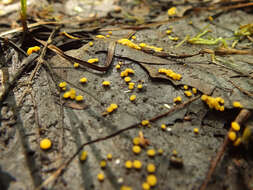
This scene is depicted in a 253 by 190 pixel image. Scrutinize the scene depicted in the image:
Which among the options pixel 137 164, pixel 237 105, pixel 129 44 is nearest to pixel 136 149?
pixel 137 164

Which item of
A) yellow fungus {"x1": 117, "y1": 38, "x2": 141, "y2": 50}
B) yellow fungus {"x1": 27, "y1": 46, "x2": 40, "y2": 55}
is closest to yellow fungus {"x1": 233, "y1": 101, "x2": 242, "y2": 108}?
yellow fungus {"x1": 117, "y1": 38, "x2": 141, "y2": 50}

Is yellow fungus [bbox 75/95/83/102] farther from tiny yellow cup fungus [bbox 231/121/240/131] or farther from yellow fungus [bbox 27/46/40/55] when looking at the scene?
tiny yellow cup fungus [bbox 231/121/240/131]

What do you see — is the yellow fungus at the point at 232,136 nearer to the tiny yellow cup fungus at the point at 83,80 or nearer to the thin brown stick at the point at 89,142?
the thin brown stick at the point at 89,142

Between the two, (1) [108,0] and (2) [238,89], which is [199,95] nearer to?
(2) [238,89]

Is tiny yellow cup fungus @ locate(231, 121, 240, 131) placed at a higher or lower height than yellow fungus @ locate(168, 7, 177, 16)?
lower

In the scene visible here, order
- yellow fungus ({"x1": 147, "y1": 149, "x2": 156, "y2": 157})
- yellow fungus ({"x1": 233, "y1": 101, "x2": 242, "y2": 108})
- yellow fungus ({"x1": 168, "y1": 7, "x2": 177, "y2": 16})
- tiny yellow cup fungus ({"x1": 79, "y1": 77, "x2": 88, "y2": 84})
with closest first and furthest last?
yellow fungus ({"x1": 147, "y1": 149, "x2": 156, "y2": 157}) < yellow fungus ({"x1": 233, "y1": 101, "x2": 242, "y2": 108}) < tiny yellow cup fungus ({"x1": 79, "y1": 77, "x2": 88, "y2": 84}) < yellow fungus ({"x1": 168, "y1": 7, "x2": 177, "y2": 16})

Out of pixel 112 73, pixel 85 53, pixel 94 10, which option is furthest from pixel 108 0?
pixel 112 73

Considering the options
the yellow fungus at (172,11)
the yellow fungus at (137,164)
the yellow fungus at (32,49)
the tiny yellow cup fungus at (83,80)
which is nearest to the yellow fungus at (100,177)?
the yellow fungus at (137,164)

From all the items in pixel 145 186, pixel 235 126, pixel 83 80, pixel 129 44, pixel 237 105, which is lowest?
pixel 145 186

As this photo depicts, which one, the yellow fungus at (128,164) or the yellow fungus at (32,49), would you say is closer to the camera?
the yellow fungus at (128,164)

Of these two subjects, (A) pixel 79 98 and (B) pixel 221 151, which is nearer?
(B) pixel 221 151

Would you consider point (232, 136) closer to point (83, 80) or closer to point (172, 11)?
point (83, 80)
